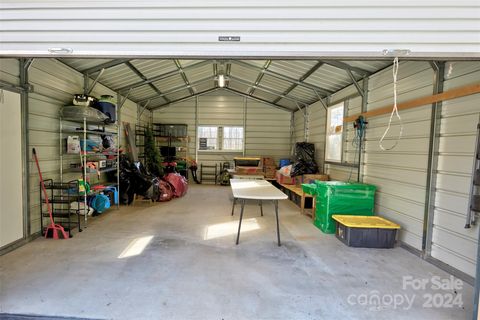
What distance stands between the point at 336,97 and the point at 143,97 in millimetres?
5808

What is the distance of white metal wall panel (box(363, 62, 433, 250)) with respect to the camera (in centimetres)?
319

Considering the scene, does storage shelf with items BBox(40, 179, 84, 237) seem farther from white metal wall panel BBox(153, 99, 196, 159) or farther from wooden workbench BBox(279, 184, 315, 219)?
white metal wall panel BBox(153, 99, 196, 159)

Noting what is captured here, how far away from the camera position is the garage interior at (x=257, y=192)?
1.64 metres

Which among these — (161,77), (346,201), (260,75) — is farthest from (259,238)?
(161,77)

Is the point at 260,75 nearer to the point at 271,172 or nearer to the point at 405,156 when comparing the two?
the point at 271,172

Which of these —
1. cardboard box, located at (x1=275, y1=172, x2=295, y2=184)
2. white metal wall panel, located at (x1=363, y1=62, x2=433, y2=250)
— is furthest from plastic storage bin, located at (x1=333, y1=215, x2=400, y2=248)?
cardboard box, located at (x1=275, y1=172, x2=295, y2=184)

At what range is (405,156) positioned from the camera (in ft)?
11.4

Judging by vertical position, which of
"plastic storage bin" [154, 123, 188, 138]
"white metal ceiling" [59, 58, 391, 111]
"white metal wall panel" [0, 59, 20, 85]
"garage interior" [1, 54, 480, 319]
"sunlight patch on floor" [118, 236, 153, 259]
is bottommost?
"sunlight patch on floor" [118, 236, 153, 259]

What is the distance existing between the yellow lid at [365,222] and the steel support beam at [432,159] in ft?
1.30

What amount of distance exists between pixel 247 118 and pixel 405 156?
21.2 ft

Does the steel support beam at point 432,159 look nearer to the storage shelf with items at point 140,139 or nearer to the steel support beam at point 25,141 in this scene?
the steel support beam at point 25,141

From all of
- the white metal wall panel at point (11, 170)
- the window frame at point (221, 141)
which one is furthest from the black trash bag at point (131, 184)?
the window frame at point (221, 141)

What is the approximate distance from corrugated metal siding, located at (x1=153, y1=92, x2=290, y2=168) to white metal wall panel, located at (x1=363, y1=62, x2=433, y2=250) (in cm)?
510

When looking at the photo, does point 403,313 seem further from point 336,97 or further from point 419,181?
point 336,97
